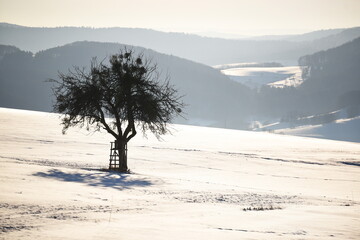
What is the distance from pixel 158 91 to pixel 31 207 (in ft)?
73.6

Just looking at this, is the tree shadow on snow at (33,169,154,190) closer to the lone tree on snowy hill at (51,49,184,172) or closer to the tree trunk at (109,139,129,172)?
the tree trunk at (109,139,129,172)

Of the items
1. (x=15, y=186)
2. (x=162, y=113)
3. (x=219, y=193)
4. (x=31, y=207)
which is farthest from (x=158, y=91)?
(x=31, y=207)

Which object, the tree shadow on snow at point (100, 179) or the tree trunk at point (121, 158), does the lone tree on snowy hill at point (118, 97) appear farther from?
the tree shadow on snow at point (100, 179)

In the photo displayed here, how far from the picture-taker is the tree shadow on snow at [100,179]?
91.1ft

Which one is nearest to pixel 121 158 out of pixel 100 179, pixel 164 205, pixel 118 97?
pixel 118 97

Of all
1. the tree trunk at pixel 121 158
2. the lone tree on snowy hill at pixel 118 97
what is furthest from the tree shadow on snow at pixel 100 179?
the lone tree on snowy hill at pixel 118 97

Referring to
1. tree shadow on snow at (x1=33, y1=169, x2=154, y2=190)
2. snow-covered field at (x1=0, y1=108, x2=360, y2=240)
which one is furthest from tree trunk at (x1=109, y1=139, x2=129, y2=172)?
tree shadow on snow at (x1=33, y1=169, x2=154, y2=190)

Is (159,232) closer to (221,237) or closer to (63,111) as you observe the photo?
(221,237)

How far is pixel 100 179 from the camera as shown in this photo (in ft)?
98.4

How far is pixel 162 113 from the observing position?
38.6 meters

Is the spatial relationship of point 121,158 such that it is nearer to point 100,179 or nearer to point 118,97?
point 118,97

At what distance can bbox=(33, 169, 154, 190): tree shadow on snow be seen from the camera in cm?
2777

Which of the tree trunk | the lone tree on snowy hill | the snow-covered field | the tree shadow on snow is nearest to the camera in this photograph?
the snow-covered field

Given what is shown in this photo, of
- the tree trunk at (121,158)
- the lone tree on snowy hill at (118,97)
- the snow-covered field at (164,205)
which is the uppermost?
the lone tree on snowy hill at (118,97)
